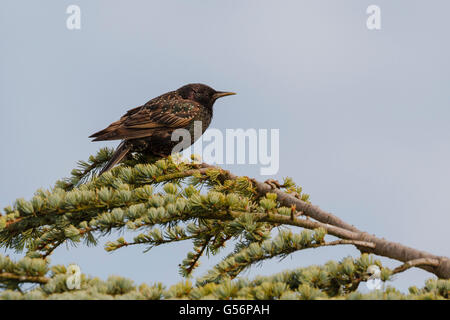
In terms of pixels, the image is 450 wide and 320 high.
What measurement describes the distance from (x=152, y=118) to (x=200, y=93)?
996 millimetres

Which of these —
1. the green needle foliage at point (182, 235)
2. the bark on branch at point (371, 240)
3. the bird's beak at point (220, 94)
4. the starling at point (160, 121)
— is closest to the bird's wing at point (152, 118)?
the starling at point (160, 121)

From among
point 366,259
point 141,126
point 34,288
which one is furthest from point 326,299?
point 141,126

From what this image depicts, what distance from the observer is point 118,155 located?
5.45 metres

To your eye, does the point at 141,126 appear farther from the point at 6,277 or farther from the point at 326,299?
the point at 326,299

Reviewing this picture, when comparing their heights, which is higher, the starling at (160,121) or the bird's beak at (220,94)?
the bird's beak at (220,94)

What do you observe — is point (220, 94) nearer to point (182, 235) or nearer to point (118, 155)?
point (118, 155)

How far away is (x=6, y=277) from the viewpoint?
9.24ft

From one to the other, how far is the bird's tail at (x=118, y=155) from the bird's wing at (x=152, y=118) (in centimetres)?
10

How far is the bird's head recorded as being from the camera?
6988 millimetres

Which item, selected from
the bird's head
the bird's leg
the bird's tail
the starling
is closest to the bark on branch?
the bird's leg

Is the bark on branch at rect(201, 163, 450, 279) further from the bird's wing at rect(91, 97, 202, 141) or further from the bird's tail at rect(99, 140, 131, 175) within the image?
the bird's wing at rect(91, 97, 202, 141)

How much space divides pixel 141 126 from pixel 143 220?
8.53 ft

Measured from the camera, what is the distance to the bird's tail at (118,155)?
17.5ft

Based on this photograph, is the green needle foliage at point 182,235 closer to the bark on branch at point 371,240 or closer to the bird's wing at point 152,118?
the bark on branch at point 371,240
